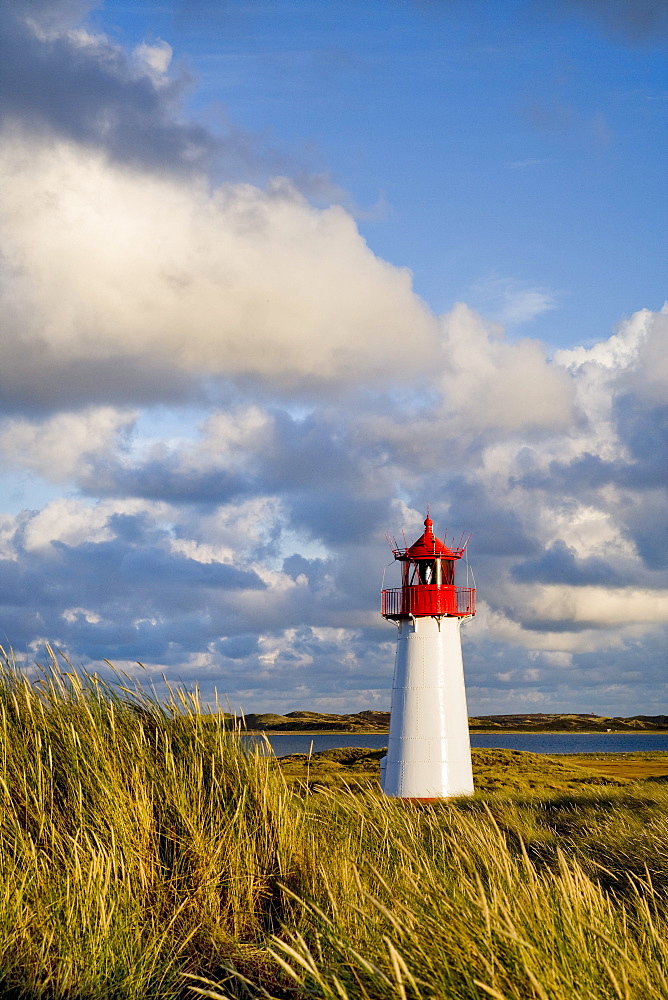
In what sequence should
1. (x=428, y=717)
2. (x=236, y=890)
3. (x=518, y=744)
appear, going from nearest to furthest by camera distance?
(x=236, y=890) → (x=428, y=717) → (x=518, y=744)

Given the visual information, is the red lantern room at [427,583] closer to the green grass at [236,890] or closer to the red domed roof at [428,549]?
the red domed roof at [428,549]

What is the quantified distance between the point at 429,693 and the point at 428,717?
49cm

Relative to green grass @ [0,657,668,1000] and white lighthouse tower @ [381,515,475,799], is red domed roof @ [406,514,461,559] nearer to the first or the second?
white lighthouse tower @ [381,515,475,799]

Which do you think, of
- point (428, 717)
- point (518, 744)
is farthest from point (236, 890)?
point (518, 744)

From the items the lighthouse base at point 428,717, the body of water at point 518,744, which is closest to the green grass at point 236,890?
the lighthouse base at point 428,717

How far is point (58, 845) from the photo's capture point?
19.8 feet

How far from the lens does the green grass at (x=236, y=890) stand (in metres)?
3.88

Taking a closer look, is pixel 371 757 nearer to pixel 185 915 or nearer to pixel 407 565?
pixel 407 565

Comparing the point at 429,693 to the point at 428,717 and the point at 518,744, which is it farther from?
the point at 518,744

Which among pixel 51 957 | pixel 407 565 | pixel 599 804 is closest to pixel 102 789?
pixel 51 957

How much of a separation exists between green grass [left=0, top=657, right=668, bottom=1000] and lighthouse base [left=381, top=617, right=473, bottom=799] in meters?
9.58

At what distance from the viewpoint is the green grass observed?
3.88 metres

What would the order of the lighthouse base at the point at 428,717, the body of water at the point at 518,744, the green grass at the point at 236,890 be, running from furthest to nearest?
the body of water at the point at 518,744
the lighthouse base at the point at 428,717
the green grass at the point at 236,890

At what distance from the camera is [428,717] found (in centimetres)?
1822
